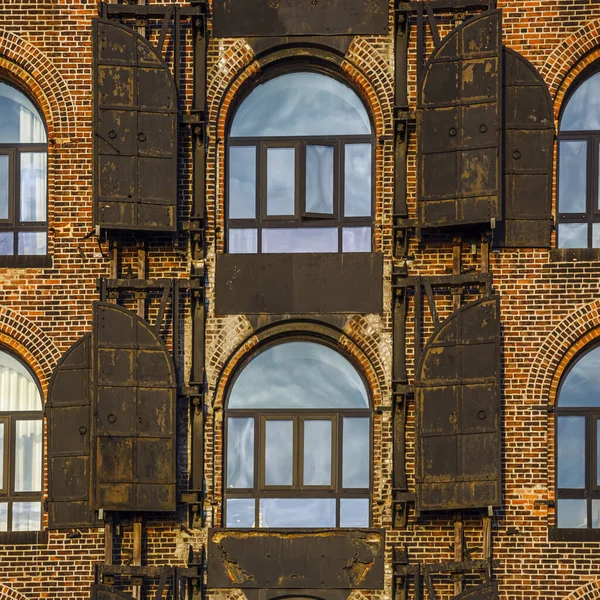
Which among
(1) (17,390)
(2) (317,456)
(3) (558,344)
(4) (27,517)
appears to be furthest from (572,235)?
(4) (27,517)

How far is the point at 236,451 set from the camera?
2147 centimetres

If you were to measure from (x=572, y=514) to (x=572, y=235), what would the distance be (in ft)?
12.8

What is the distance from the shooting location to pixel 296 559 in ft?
68.9

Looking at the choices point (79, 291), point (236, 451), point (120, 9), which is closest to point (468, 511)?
point (236, 451)

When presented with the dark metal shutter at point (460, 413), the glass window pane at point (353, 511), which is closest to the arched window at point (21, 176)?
the glass window pane at point (353, 511)

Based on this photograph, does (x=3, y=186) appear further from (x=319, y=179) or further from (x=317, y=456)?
(x=317, y=456)

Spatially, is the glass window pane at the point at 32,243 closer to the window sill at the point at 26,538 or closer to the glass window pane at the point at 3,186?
the glass window pane at the point at 3,186

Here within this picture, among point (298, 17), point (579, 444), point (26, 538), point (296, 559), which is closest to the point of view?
point (296, 559)

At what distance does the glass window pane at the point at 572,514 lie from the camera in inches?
832

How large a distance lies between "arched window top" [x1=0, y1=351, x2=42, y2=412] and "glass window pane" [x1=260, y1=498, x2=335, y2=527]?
3.53 m

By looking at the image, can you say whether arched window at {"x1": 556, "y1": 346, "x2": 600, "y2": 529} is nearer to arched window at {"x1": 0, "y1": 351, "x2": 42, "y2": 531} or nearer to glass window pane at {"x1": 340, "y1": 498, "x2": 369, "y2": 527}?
glass window pane at {"x1": 340, "y1": 498, "x2": 369, "y2": 527}

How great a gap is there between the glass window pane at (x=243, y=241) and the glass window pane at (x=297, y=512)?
3.52 metres

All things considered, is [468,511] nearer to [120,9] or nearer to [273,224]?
[273,224]

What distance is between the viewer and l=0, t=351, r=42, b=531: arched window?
2144cm
